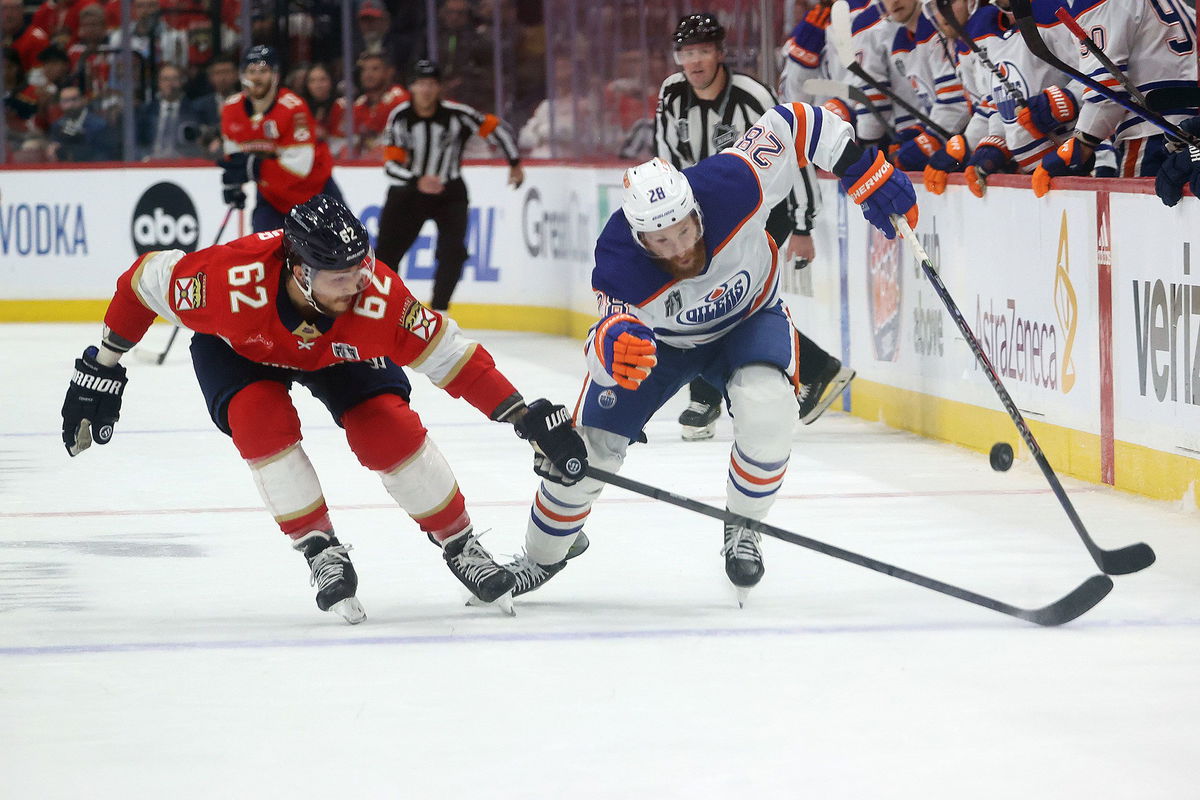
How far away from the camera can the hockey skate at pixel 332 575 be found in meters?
3.78

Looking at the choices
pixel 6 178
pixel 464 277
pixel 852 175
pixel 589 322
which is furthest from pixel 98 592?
pixel 6 178

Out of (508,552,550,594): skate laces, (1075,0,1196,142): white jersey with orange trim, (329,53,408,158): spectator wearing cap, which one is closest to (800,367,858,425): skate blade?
(1075,0,1196,142): white jersey with orange trim

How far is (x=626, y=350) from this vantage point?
3596 millimetres

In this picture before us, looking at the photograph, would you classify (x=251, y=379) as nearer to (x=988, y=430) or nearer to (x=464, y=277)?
(x=988, y=430)

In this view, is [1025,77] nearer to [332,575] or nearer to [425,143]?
[332,575]

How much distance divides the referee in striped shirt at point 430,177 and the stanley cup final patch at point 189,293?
6.35m

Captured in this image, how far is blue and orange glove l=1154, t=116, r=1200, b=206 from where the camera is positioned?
4.73 m

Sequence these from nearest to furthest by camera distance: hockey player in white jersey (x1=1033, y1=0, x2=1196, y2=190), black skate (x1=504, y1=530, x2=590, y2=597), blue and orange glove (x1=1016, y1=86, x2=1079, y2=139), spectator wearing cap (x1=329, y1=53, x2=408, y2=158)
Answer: black skate (x1=504, y1=530, x2=590, y2=597)
hockey player in white jersey (x1=1033, y1=0, x2=1196, y2=190)
blue and orange glove (x1=1016, y1=86, x2=1079, y2=139)
spectator wearing cap (x1=329, y1=53, x2=408, y2=158)

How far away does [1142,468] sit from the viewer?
5.18m

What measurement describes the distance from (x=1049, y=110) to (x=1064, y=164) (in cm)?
25

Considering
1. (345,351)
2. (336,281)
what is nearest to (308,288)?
(336,281)

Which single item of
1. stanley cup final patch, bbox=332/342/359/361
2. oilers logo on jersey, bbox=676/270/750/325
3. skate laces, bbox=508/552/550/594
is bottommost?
skate laces, bbox=508/552/550/594

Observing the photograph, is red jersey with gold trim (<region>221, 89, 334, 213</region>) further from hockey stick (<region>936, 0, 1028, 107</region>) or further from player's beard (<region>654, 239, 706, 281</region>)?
player's beard (<region>654, 239, 706, 281</region>)

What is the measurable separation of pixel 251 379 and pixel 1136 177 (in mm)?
2773
